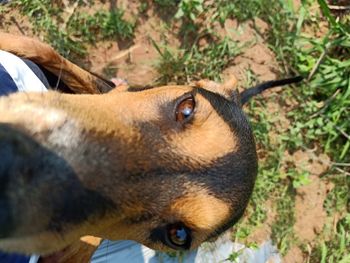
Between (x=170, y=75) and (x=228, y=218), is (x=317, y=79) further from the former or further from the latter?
(x=228, y=218)

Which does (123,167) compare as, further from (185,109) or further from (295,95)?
(295,95)

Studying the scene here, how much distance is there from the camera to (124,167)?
245 cm

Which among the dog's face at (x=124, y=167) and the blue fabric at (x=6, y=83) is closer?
the dog's face at (x=124, y=167)

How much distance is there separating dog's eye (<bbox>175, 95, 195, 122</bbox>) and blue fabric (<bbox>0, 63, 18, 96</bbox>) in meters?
1.16

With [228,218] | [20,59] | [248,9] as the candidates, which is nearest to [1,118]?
[228,218]

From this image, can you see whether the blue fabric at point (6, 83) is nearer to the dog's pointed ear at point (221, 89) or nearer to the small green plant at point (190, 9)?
the dog's pointed ear at point (221, 89)

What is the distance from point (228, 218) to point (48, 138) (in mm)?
1409

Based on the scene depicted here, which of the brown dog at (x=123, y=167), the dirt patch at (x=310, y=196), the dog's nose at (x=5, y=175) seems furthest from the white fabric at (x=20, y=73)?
the dirt patch at (x=310, y=196)

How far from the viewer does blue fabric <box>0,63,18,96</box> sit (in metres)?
3.38

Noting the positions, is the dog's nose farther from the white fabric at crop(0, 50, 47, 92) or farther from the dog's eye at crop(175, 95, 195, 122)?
the white fabric at crop(0, 50, 47, 92)

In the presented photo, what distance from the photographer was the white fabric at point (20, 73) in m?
3.55

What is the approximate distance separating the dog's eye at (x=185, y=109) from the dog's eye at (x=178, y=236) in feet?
2.05

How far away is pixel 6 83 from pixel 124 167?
143 centimetres

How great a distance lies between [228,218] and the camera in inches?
122
